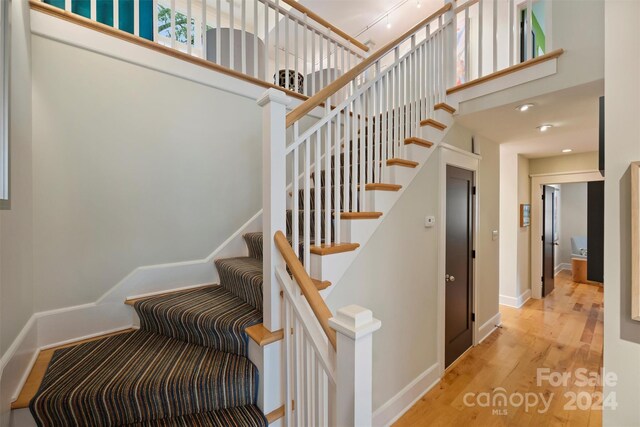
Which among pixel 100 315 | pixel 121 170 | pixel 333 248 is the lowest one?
pixel 100 315

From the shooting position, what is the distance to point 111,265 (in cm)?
182

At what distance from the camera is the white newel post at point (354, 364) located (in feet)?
2.75

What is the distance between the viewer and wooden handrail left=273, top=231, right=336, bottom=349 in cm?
97

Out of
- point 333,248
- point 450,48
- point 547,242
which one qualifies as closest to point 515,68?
point 450,48

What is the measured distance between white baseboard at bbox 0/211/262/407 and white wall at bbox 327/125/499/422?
118 cm

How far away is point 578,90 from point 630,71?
640 mm

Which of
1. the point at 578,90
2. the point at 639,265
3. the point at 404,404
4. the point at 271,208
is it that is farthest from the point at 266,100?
the point at 404,404

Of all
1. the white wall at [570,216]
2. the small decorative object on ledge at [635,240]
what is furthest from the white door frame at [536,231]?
the small decorative object on ledge at [635,240]

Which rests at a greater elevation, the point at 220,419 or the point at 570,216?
the point at 570,216

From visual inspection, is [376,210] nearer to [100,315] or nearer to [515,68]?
[515,68]

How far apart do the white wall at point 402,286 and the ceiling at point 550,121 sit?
0.36 m

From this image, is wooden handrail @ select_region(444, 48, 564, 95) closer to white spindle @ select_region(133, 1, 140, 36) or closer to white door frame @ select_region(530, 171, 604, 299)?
white spindle @ select_region(133, 1, 140, 36)

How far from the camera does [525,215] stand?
4.28m

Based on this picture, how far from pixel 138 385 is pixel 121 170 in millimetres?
1369
